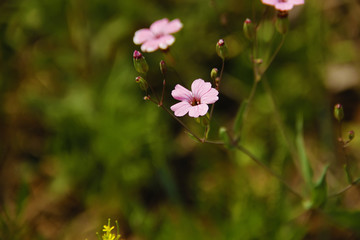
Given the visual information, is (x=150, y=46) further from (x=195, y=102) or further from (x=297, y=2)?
(x=297, y=2)

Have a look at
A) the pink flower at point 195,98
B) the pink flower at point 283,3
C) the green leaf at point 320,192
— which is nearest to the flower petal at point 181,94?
the pink flower at point 195,98

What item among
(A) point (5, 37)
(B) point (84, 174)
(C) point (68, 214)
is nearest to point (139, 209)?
(B) point (84, 174)

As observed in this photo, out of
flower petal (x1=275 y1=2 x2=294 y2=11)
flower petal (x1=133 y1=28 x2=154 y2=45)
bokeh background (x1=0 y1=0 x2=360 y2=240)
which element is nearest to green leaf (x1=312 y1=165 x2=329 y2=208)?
bokeh background (x1=0 y1=0 x2=360 y2=240)

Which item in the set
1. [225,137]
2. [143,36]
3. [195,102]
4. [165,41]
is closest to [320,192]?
[225,137]

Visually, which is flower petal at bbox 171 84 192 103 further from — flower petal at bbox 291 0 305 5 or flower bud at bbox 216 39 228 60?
flower petal at bbox 291 0 305 5

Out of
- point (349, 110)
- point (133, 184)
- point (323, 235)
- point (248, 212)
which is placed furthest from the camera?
point (349, 110)

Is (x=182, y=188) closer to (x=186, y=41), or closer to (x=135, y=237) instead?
(x=135, y=237)

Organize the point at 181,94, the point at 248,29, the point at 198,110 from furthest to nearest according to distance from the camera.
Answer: the point at 248,29, the point at 181,94, the point at 198,110
